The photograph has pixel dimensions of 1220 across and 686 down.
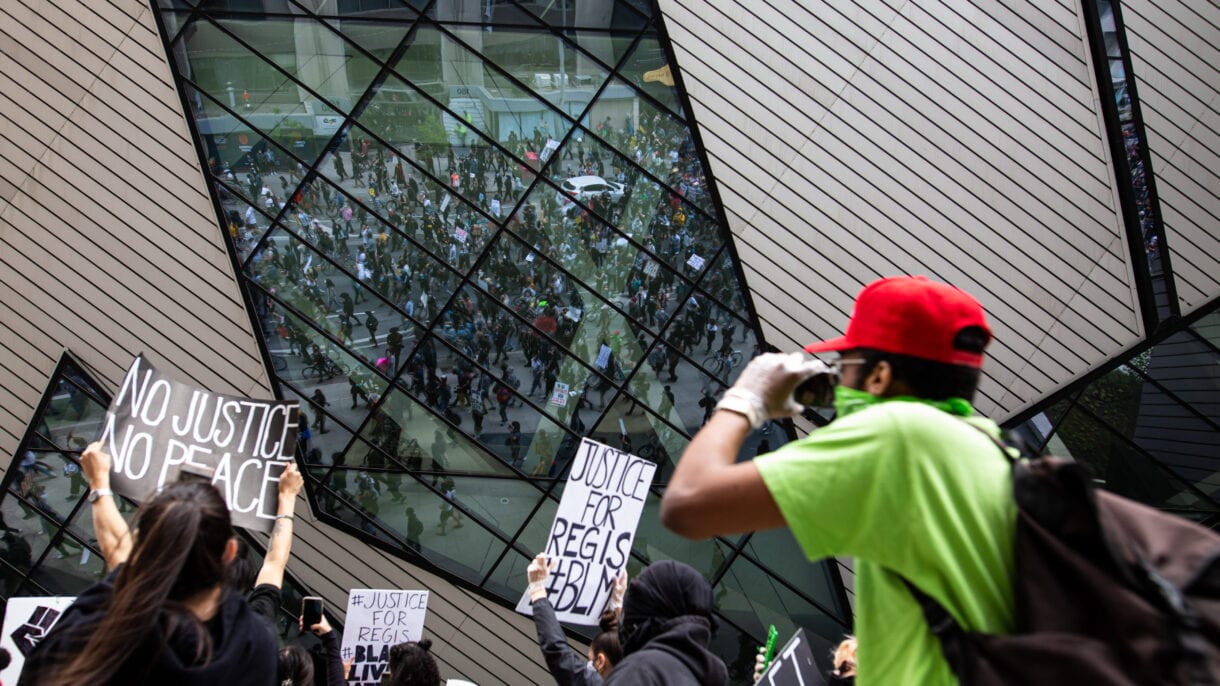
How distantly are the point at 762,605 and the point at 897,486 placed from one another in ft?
26.7

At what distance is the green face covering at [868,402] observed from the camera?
5.37 feet

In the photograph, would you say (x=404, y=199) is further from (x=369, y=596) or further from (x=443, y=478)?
(x=369, y=596)

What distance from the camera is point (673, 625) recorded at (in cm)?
304

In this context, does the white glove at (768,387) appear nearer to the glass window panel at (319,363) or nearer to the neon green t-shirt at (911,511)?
the neon green t-shirt at (911,511)

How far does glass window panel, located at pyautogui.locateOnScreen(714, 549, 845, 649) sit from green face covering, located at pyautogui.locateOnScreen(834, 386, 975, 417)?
25.3ft

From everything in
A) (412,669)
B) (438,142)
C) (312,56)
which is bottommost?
(412,669)

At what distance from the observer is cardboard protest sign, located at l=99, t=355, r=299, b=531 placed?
5.55 meters

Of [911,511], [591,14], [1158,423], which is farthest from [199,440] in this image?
[1158,423]

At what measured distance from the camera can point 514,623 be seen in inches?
362

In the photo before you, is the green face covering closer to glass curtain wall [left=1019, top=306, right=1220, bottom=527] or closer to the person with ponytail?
the person with ponytail

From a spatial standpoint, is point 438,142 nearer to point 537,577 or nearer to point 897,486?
point 537,577

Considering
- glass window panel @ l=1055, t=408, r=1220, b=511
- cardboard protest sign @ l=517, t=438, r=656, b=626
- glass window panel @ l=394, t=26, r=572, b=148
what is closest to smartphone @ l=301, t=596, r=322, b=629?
cardboard protest sign @ l=517, t=438, r=656, b=626

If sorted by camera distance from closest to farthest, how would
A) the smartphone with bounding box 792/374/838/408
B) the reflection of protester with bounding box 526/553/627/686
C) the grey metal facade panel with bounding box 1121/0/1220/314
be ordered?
the smartphone with bounding box 792/374/838/408
the reflection of protester with bounding box 526/553/627/686
the grey metal facade panel with bounding box 1121/0/1220/314

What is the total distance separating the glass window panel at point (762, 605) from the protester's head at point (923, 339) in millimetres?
7771
